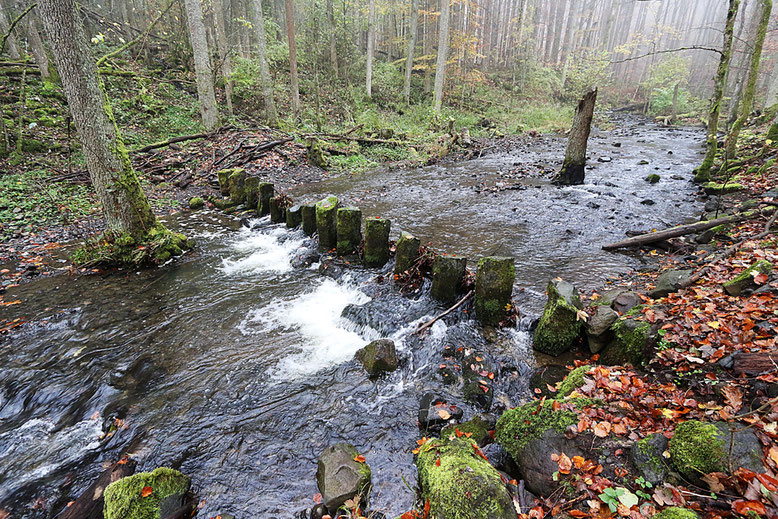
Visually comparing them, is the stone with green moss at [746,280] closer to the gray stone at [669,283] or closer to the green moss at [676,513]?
the gray stone at [669,283]

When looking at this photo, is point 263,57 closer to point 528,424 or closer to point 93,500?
point 93,500

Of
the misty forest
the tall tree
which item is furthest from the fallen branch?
the tall tree

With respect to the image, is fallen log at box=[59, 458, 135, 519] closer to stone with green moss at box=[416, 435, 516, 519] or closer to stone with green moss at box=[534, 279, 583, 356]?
stone with green moss at box=[416, 435, 516, 519]

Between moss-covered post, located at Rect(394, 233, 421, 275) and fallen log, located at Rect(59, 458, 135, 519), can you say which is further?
moss-covered post, located at Rect(394, 233, 421, 275)

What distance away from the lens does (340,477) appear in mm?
2895

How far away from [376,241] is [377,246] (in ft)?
0.33

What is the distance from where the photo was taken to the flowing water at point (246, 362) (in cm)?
316

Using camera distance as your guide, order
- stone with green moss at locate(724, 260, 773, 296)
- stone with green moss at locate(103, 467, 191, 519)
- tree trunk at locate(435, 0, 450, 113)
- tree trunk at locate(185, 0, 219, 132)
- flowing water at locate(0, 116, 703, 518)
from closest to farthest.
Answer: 1. stone with green moss at locate(103, 467, 191, 519)
2. flowing water at locate(0, 116, 703, 518)
3. stone with green moss at locate(724, 260, 773, 296)
4. tree trunk at locate(185, 0, 219, 132)
5. tree trunk at locate(435, 0, 450, 113)

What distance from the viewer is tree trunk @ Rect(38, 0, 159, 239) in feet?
17.6

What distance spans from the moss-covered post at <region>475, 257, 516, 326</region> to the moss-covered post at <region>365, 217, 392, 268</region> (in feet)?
6.98

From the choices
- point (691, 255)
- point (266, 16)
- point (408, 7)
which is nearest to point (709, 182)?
point (691, 255)

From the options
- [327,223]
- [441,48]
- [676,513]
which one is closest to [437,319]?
[676,513]

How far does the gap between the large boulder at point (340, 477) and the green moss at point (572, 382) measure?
208 cm

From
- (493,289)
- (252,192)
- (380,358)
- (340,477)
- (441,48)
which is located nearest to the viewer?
(340,477)
